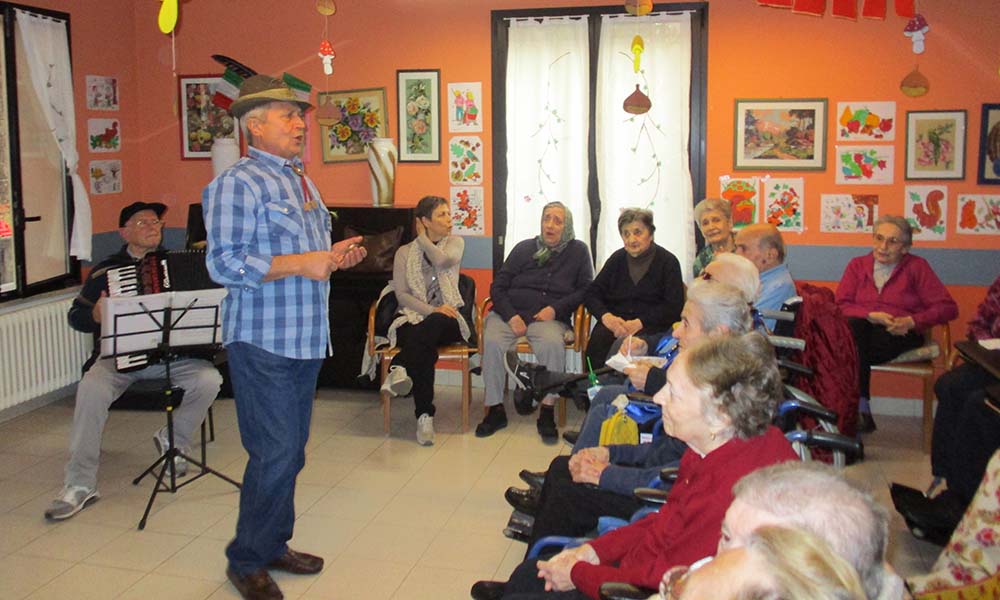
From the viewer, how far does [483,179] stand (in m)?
6.31

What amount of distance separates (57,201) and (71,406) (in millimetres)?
1286

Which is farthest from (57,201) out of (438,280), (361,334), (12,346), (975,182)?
(975,182)

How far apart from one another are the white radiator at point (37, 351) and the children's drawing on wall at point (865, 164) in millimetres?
4714

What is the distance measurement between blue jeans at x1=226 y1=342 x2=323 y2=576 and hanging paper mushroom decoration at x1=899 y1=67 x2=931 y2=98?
384 cm

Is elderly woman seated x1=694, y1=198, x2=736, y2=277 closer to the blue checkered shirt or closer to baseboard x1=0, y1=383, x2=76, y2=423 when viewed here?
the blue checkered shirt

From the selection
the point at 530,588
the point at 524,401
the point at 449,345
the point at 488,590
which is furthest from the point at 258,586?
the point at 449,345

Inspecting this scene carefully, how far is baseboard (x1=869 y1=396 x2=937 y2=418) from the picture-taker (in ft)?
19.0

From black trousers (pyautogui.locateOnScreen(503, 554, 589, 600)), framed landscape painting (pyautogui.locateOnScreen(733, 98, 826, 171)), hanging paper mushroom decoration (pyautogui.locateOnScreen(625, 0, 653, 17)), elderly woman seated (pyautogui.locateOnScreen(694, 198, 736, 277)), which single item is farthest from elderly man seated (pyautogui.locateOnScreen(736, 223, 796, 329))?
black trousers (pyautogui.locateOnScreen(503, 554, 589, 600))

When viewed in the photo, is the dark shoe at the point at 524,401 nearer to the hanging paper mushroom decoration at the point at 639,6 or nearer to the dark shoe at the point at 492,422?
the dark shoe at the point at 492,422

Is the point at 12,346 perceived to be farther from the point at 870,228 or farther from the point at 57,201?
the point at 870,228

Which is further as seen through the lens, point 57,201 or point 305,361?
point 57,201

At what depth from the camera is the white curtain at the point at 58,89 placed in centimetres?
573

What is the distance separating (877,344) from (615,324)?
1.39 metres

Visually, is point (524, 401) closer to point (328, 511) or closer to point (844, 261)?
point (328, 511)
